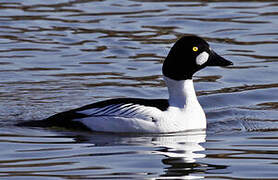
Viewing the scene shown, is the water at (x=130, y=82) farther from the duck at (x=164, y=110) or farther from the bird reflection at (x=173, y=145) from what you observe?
the duck at (x=164, y=110)

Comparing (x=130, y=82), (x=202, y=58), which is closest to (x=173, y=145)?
(x=202, y=58)

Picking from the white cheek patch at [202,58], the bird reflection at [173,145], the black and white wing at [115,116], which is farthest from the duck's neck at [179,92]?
the bird reflection at [173,145]

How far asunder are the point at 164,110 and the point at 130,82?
3.72 metres

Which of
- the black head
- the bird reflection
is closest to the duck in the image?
the black head

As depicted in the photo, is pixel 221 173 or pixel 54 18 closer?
pixel 221 173

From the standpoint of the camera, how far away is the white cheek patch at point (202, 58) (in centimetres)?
1242

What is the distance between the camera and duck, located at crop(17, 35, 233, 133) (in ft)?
39.4

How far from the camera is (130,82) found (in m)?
15.7

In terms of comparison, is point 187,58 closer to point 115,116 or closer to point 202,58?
point 202,58

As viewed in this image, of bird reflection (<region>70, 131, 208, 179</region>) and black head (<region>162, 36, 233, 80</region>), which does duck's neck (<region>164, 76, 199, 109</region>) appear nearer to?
black head (<region>162, 36, 233, 80</region>)

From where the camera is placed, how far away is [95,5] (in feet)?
73.8

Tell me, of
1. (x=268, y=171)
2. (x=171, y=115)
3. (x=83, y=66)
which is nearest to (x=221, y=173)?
(x=268, y=171)

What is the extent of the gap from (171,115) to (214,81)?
3.91 meters

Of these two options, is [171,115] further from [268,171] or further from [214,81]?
[214,81]
